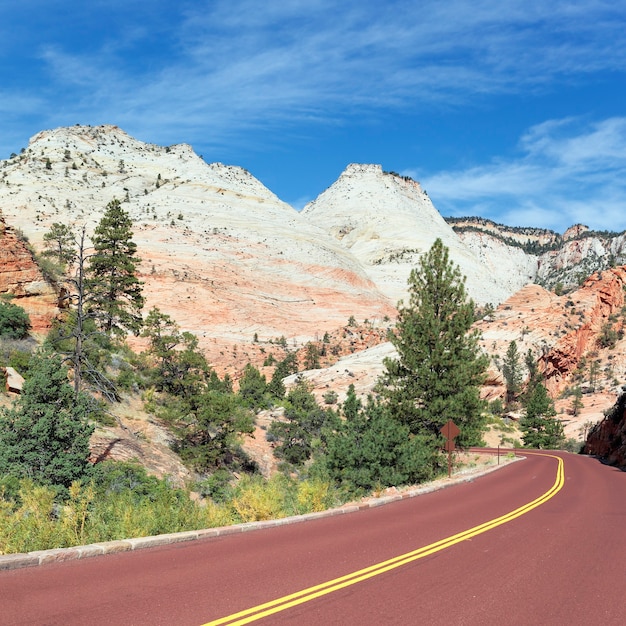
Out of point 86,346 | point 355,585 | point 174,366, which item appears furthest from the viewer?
point 174,366

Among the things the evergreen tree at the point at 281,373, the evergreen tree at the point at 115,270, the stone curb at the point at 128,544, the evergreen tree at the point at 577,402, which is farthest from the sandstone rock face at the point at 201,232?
the stone curb at the point at 128,544

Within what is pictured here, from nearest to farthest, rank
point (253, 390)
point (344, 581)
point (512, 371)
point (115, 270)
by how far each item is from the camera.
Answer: point (344, 581) < point (115, 270) < point (253, 390) < point (512, 371)

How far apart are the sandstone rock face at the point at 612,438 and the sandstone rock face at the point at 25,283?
31.1 meters

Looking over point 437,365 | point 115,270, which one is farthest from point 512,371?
point 115,270

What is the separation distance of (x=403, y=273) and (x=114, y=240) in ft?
264

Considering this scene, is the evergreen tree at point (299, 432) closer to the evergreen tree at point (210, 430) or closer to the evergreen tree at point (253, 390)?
the evergreen tree at point (253, 390)

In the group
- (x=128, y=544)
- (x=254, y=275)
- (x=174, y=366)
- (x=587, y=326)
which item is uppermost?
(x=254, y=275)

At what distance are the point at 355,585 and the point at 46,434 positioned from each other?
11638 mm

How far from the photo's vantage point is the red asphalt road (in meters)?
5.21

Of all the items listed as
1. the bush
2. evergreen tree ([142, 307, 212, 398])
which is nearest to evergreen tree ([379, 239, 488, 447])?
evergreen tree ([142, 307, 212, 398])

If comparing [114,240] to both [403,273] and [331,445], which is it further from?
[403,273]

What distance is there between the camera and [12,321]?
2433 cm

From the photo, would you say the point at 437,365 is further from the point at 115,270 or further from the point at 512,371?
the point at 512,371

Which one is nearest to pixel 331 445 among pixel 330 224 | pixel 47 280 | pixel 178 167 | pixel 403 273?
pixel 47 280
